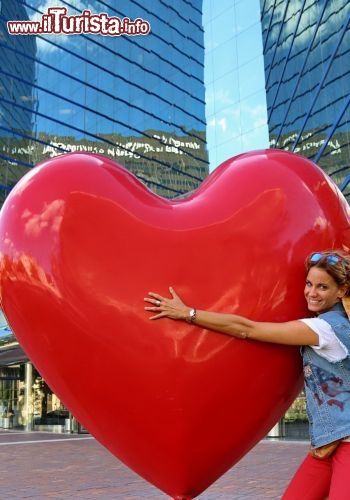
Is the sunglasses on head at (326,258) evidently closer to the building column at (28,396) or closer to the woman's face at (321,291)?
the woman's face at (321,291)

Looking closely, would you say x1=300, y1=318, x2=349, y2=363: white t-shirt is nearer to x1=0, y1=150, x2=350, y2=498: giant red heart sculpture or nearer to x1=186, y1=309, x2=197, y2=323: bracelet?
x1=0, y1=150, x2=350, y2=498: giant red heart sculpture

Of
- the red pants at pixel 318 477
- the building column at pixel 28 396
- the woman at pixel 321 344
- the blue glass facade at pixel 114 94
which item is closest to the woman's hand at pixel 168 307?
the woman at pixel 321 344

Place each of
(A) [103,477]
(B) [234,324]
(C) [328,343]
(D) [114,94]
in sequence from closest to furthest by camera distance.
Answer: (C) [328,343] < (B) [234,324] < (A) [103,477] < (D) [114,94]

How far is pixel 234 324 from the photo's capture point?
1923mm

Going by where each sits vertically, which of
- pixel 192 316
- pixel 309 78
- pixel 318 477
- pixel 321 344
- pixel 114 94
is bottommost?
pixel 318 477

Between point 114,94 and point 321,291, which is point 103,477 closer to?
point 321,291

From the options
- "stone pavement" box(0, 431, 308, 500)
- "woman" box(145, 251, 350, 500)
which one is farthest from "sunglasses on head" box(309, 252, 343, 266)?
"stone pavement" box(0, 431, 308, 500)

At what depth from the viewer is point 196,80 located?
32938 millimetres

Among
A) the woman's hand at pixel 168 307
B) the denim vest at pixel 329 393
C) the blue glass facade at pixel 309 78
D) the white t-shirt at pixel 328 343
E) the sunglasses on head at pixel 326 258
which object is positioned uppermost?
the blue glass facade at pixel 309 78

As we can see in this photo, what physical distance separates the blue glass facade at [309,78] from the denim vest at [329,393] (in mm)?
17273

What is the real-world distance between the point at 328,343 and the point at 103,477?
A: 21.6ft

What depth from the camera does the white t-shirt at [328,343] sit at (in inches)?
70.4

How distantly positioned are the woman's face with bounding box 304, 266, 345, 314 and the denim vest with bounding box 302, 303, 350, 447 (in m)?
0.05

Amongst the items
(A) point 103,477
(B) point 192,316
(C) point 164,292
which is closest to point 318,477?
(B) point 192,316
